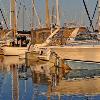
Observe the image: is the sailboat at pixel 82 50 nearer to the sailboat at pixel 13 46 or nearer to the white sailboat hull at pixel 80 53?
the white sailboat hull at pixel 80 53

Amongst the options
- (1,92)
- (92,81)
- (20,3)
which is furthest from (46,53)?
(20,3)

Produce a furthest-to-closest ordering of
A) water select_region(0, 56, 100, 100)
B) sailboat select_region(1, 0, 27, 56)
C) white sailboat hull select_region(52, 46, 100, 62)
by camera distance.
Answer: sailboat select_region(1, 0, 27, 56), white sailboat hull select_region(52, 46, 100, 62), water select_region(0, 56, 100, 100)

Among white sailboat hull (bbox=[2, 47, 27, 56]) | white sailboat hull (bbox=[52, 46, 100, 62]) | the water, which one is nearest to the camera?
the water

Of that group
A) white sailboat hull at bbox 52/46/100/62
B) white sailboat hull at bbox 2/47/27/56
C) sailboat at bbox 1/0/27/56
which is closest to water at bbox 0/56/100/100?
white sailboat hull at bbox 52/46/100/62

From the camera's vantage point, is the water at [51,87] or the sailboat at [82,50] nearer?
the water at [51,87]

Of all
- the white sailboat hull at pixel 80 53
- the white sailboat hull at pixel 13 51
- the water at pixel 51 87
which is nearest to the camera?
the water at pixel 51 87

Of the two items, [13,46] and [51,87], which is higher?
[13,46]

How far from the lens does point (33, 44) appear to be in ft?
144

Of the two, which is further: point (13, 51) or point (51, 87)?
point (13, 51)

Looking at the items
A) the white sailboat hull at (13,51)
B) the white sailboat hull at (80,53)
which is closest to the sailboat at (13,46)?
the white sailboat hull at (13,51)

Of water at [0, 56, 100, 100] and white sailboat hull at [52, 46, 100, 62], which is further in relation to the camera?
white sailboat hull at [52, 46, 100, 62]

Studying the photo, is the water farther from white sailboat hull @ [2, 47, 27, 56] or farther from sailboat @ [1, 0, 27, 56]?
sailboat @ [1, 0, 27, 56]

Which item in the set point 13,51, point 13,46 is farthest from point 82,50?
point 13,46

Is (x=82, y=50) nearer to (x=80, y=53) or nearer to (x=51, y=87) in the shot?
(x=80, y=53)
